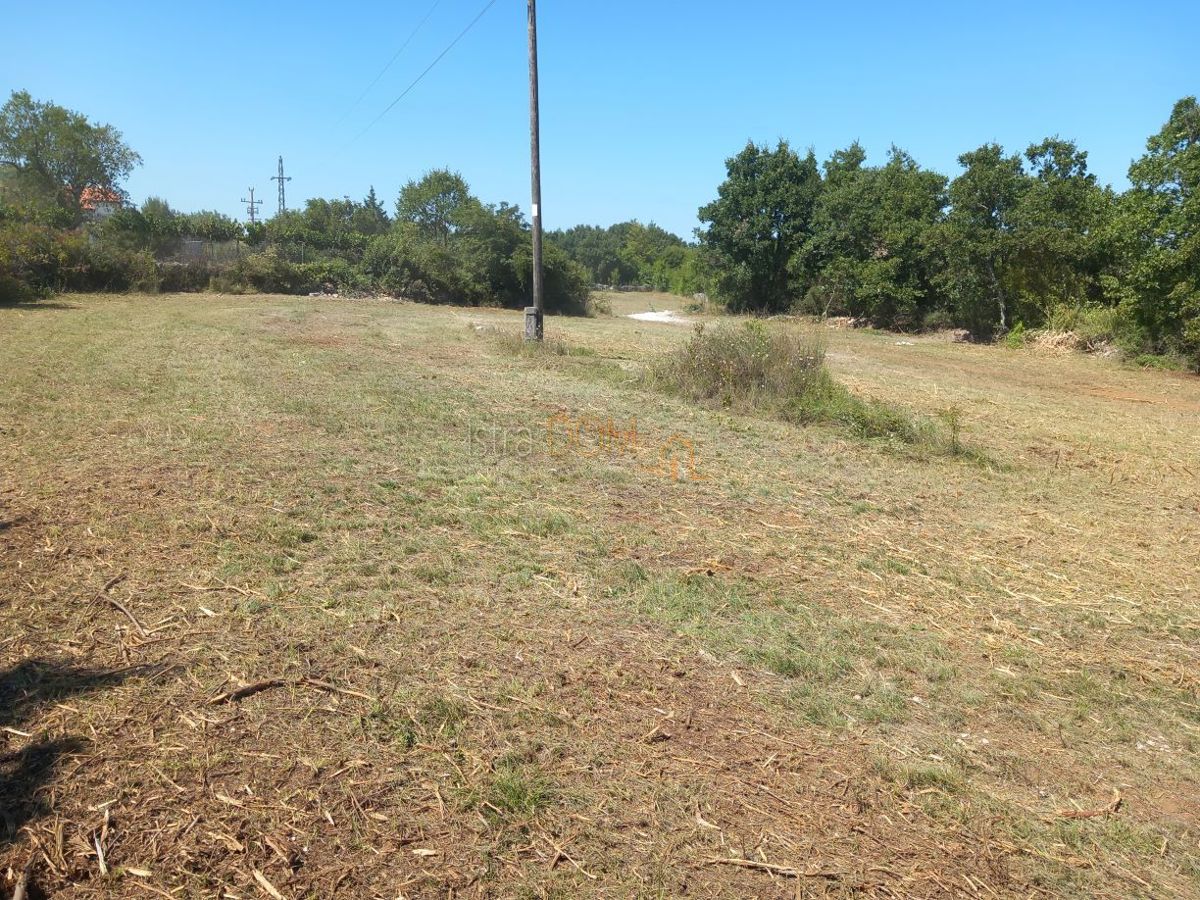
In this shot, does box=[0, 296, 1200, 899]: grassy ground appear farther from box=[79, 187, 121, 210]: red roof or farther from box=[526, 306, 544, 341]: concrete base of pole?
box=[79, 187, 121, 210]: red roof

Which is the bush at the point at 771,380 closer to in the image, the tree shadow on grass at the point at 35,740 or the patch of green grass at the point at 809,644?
the patch of green grass at the point at 809,644

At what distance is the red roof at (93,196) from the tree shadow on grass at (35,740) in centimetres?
5428

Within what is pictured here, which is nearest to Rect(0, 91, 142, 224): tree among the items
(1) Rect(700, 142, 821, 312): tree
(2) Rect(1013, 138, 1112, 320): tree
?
(1) Rect(700, 142, 821, 312): tree

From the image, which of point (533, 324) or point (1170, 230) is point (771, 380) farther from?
point (1170, 230)

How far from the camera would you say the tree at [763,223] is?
32.2 m

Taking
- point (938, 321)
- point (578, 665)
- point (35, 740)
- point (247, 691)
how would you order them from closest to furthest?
point (35, 740) < point (247, 691) < point (578, 665) < point (938, 321)

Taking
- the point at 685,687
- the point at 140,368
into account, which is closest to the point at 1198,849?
the point at 685,687

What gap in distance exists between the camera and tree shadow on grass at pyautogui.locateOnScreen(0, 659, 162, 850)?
271 cm

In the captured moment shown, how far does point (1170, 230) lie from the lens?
16.0 meters

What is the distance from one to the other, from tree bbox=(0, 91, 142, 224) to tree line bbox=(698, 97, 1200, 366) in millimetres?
36471

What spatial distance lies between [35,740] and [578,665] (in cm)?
209

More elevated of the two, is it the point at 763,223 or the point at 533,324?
the point at 763,223

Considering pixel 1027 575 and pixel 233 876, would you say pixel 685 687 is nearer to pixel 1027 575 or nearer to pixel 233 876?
pixel 233 876

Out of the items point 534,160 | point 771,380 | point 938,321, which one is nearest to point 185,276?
point 534,160
